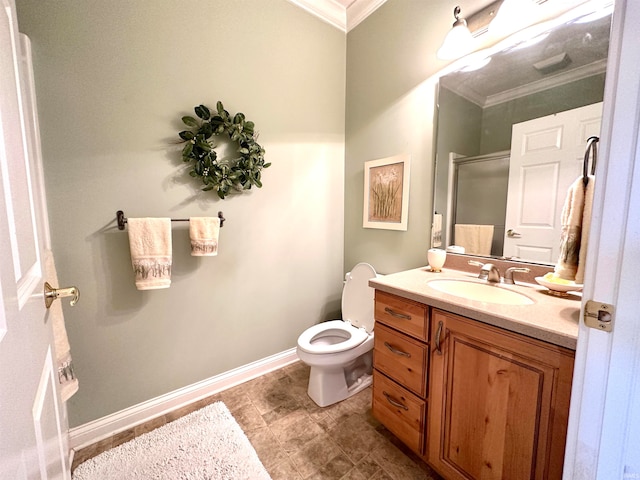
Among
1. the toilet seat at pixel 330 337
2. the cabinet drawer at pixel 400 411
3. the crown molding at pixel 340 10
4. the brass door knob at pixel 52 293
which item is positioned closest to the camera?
the brass door knob at pixel 52 293

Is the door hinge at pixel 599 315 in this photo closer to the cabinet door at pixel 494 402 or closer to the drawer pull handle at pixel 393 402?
the cabinet door at pixel 494 402

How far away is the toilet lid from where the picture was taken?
1.75 meters

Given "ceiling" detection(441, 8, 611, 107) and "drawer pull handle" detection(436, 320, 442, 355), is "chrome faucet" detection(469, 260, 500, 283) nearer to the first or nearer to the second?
"drawer pull handle" detection(436, 320, 442, 355)

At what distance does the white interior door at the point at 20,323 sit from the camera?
37 centimetres

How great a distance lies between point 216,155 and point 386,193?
1.19 meters

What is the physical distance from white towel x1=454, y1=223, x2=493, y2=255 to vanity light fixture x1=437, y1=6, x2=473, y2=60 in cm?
95

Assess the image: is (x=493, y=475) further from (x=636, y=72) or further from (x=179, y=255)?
(x=179, y=255)

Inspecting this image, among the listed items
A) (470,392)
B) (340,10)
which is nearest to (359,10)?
(340,10)

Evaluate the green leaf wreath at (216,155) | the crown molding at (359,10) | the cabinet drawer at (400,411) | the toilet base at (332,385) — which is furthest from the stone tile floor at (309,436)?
the crown molding at (359,10)

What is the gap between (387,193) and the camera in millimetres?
1856

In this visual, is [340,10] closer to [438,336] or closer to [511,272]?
[511,272]

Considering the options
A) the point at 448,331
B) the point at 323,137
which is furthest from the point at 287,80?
the point at 448,331

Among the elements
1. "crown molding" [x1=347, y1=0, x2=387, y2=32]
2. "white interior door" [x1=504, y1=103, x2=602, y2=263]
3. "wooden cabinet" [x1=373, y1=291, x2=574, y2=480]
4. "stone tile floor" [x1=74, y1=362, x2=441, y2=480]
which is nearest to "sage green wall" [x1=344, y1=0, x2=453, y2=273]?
"crown molding" [x1=347, y1=0, x2=387, y2=32]

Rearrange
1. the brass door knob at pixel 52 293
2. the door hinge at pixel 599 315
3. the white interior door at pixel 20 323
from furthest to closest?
the brass door knob at pixel 52 293 < the door hinge at pixel 599 315 < the white interior door at pixel 20 323
